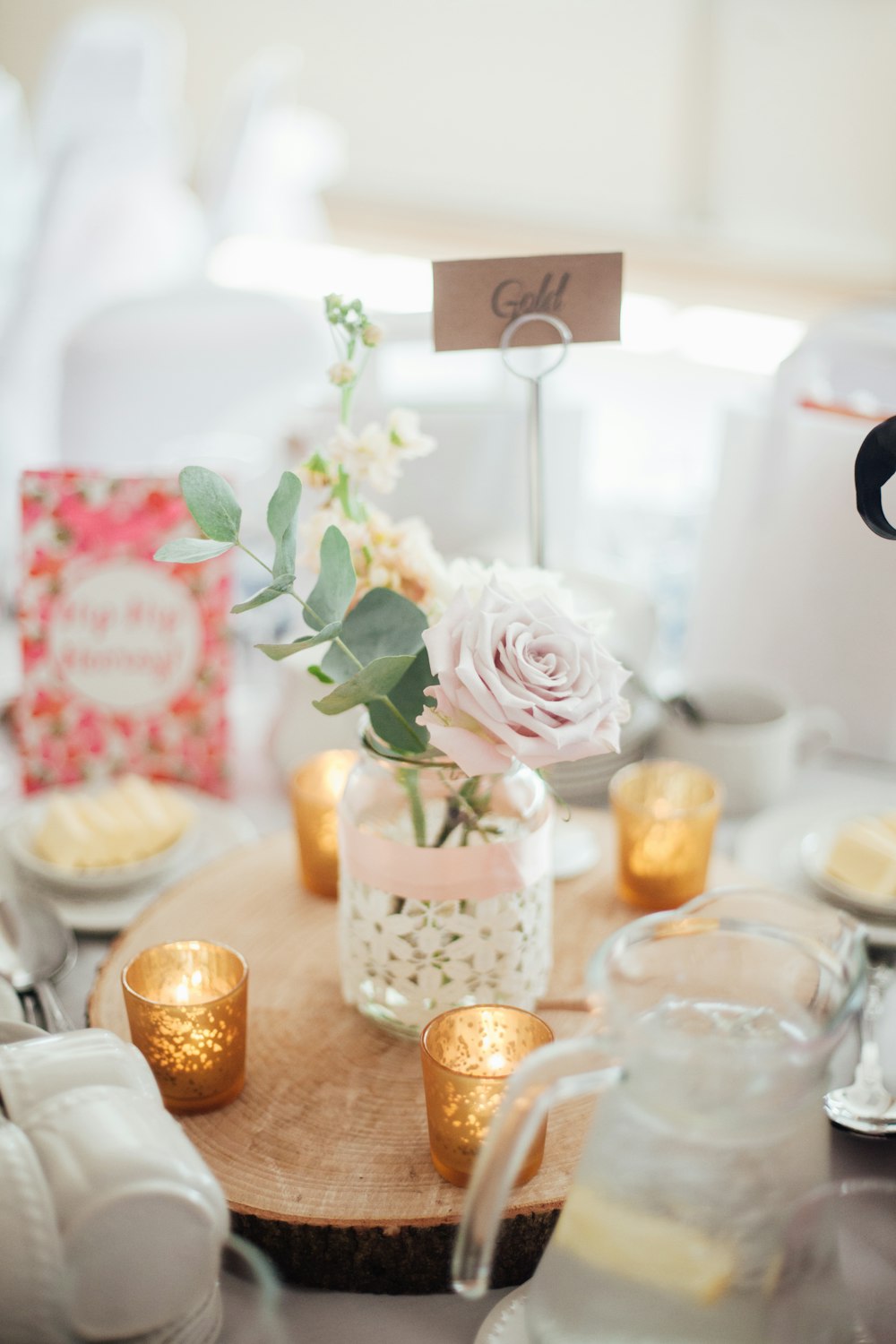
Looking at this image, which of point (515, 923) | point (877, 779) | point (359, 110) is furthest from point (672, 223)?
point (515, 923)

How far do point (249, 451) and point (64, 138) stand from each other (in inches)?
21.0

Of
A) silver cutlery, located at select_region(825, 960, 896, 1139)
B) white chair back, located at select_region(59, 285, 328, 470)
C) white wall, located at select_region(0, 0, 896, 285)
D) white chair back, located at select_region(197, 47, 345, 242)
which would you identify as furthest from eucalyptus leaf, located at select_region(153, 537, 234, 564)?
white wall, located at select_region(0, 0, 896, 285)

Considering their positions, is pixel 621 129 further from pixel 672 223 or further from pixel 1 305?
pixel 1 305

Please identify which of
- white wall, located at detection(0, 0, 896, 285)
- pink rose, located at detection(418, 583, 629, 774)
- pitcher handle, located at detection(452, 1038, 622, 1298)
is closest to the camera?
pitcher handle, located at detection(452, 1038, 622, 1298)

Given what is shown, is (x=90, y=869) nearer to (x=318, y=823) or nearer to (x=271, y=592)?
(x=318, y=823)

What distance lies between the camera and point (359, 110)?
3.93m

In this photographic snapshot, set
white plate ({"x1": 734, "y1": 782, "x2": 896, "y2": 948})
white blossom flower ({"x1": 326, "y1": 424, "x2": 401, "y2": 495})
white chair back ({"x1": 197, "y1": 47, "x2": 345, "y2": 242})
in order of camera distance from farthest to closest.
Answer: white chair back ({"x1": 197, "y1": 47, "x2": 345, "y2": 242}) < white plate ({"x1": 734, "y1": 782, "x2": 896, "y2": 948}) < white blossom flower ({"x1": 326, "y1": 424, "x2": 401, "y2": 495})

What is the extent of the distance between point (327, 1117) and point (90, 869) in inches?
14.2

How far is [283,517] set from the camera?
0.62m

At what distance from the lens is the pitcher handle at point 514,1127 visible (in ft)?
1.50

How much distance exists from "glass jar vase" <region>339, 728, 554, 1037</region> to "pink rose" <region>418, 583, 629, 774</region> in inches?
4.0

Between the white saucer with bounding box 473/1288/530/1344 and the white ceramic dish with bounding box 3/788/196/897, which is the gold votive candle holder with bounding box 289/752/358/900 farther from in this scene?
the white saucer with bounding box 473/1288/530/1344

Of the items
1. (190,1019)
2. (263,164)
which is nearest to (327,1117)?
(190,1019)

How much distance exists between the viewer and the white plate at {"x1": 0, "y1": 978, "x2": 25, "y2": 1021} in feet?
2.33
